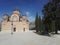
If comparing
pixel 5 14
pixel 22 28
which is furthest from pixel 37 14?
pixel 5 14

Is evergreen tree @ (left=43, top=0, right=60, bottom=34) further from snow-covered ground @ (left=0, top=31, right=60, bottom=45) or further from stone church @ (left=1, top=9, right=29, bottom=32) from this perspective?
stone church @ (left=1, top=9, right=29, bottom=32)

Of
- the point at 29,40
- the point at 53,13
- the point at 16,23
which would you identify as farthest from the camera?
the point at 16,23

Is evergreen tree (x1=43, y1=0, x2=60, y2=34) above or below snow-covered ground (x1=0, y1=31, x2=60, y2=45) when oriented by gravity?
above

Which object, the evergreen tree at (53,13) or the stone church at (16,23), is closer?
the evergreen tree at (53,13)

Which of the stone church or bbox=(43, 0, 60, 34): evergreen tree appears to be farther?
the stone church

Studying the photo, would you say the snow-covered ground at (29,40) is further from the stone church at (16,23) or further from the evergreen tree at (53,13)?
the stone church at (16,23)

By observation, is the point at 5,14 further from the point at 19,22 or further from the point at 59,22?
the point at 59,22

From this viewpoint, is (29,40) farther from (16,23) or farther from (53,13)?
(16,23)

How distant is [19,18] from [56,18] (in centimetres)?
4065

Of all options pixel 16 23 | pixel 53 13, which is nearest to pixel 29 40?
pixel 53 13

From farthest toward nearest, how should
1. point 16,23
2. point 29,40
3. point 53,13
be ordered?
point 16,23, point 53,13, point 29,40

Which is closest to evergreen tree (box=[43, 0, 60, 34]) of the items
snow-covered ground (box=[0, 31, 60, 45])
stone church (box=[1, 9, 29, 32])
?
snow-covered ground (box=[0, 31, 60, 45])

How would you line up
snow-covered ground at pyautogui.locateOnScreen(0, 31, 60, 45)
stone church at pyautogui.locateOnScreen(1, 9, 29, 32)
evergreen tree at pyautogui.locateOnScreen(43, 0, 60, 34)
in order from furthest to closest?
stone church at pyautogui.locateOnScreen(1, 9, 29, 32), evergreen tree at pyautogui.locateOnScreen(43, 0, 60, 34), snow-covered ground at pyautogui.locateOnScreen(0, 31, 60, 45)

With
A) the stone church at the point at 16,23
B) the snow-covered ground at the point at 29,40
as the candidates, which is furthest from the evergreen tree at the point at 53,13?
the stone church at the point at 16,23
